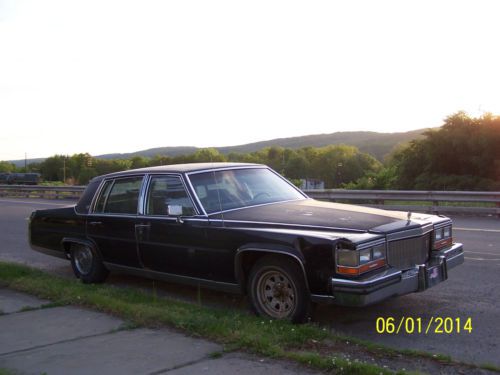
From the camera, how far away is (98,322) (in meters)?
5.75

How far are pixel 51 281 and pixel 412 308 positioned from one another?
4455mm

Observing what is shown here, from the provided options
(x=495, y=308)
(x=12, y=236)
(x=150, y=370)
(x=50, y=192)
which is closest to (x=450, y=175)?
(x=50, y=192)

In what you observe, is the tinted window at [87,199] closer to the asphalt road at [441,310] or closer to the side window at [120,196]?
the side window at [120,196]

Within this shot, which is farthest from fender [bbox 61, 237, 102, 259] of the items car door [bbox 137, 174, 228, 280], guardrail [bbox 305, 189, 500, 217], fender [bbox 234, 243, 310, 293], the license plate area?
guardrail [bbox 305, 189, 500, 217]

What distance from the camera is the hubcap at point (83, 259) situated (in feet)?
25.4

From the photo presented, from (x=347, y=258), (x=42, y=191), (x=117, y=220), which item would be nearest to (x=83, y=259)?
(x=117, y=220)

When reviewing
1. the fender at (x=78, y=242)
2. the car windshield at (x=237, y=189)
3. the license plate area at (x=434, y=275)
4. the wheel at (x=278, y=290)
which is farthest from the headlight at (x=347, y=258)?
the fender at (x=78, y=242)

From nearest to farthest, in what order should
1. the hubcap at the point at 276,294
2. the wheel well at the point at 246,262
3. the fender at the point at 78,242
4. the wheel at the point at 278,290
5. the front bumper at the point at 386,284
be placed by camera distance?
the front bumper at the point at 386,284 → the wheel at the point at 278,290 → the hubcap at the point at 276,294 → the wheel well at the point at 246,262 → the fender at the point at 78,242

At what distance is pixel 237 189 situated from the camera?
665cm

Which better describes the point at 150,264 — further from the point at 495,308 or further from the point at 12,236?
the point at 12,236

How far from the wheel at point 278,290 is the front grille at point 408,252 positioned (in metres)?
0.85

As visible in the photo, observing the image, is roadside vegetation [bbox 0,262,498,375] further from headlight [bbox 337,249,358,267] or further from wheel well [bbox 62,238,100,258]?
wheel well [bbox 62,238,100,258]
